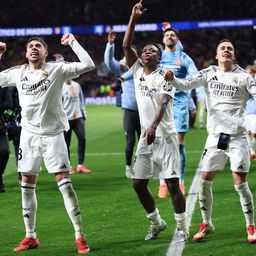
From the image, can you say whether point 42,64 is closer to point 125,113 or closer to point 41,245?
point 41,245

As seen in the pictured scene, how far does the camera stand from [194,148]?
19.1 meters

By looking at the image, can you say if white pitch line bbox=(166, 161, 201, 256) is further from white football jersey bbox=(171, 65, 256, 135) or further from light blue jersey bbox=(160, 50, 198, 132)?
white football jersey bbox=(171, 65, 256, 135)

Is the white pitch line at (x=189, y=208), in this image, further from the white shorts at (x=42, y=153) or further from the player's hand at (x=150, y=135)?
the white shorts at (x=42, y=153)

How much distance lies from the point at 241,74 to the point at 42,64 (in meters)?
2.14

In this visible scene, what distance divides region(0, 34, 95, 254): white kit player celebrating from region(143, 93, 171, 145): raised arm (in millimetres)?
890

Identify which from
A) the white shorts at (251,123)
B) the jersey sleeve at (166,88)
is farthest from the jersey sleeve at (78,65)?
the white shorts at (251,123)

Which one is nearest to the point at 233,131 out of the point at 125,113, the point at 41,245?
the point at 41,245

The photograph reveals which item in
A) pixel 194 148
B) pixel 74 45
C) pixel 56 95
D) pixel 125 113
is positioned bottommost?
pixel 194 148

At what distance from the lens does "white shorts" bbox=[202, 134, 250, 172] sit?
8562 millimetres

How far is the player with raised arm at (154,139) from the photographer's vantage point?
8.57 m

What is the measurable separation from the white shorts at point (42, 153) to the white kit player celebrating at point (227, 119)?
4.62 ft

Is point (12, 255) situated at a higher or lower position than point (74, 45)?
lower

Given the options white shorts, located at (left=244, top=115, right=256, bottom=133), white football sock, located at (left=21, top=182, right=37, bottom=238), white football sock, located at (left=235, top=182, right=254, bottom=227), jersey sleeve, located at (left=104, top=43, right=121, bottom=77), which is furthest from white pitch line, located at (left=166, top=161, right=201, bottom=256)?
jersey sleeve, located at (left=104, top=43, right=121, bottom=77)

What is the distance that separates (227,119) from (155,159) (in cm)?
89
